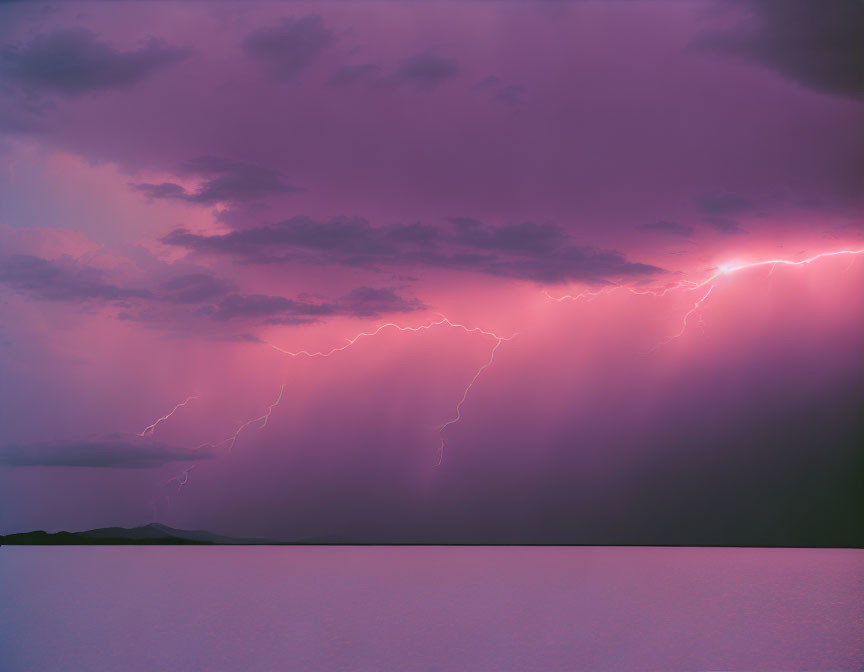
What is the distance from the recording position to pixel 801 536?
8.19 metres
